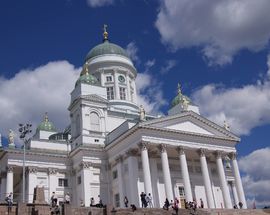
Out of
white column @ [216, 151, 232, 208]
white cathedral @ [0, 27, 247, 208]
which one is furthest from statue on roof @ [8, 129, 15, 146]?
white column @ [216, 151, 232, 208]

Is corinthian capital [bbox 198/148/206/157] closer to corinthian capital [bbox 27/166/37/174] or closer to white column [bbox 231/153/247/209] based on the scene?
white column [bbox 231/153/247/209]

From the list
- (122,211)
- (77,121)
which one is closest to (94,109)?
(77,121)

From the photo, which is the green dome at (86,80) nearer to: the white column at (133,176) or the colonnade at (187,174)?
the white column at (133,176)

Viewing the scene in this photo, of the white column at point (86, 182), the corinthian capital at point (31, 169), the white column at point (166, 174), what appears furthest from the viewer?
the corinthian capital at point (31, 169)

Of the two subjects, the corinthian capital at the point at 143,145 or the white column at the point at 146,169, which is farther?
the corinthian capital at the point at 143,145

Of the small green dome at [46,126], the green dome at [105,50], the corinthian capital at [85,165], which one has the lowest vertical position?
the corinthian capital at [85,165]

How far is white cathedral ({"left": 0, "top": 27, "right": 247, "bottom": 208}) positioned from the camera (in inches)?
1558

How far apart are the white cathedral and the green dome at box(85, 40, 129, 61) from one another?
868 cm

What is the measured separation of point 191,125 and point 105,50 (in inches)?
801

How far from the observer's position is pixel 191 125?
42.8 meters

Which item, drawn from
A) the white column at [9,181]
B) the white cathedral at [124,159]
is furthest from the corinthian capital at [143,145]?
the white column at [9,181]

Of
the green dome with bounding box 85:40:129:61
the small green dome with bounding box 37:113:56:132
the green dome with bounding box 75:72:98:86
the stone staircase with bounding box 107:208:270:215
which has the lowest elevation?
the stone staircase with bounding box 107:208:270:215

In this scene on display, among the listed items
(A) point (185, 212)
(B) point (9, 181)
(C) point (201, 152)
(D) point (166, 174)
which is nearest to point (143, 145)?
(D) point (166, 174)

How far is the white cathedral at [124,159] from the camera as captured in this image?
130 feet
